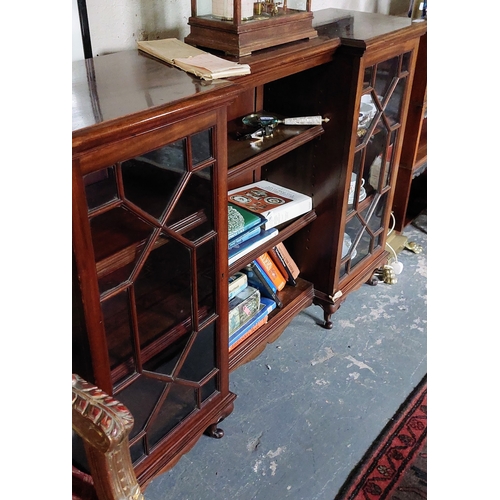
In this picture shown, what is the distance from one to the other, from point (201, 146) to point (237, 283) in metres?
0.60

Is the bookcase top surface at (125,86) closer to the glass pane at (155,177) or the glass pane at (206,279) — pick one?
the glass pane at (155,177)

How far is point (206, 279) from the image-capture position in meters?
1.09

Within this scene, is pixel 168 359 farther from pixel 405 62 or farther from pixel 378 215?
pixel 405 62

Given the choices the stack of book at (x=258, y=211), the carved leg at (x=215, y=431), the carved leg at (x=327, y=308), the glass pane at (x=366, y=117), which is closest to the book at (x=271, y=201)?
the stack of book at (x=258, y=211)

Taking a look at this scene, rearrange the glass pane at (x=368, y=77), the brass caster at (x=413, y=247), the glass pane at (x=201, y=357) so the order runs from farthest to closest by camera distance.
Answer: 1. the brass caster at (x=413, y=247)
2. the glass pane at (x=368, y=77)
3. the glass pane at (x=201, y=357)

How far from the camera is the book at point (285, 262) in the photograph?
1623 millimetres

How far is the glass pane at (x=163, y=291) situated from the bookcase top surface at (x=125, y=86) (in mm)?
247

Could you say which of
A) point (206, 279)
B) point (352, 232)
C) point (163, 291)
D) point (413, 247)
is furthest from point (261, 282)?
point (413, 247)

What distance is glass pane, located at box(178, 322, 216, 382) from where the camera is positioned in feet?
3.72
